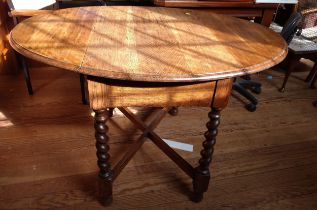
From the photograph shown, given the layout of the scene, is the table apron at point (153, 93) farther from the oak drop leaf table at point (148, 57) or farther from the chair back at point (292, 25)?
the chair back at point (292, 25)

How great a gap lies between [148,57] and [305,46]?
1.86m

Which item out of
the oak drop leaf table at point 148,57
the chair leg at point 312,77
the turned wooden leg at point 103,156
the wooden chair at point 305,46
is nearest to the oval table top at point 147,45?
the oak drop leaf table at point 148,57

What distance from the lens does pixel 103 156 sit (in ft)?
3.74

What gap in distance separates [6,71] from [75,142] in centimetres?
121

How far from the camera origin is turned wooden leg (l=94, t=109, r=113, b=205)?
3.39 ft

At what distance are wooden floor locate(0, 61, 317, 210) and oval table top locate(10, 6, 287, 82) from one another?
769mm

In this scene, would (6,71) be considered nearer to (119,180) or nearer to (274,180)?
(119,180)

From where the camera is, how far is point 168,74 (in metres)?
0.80

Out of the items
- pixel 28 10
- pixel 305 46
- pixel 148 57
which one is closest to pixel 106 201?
pixel 148 57

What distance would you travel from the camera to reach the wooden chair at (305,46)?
219 cm

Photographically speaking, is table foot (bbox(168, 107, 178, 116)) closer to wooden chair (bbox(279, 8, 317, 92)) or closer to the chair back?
the chair back

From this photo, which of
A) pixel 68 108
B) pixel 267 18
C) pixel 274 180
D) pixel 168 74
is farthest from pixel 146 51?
pixel 267 18

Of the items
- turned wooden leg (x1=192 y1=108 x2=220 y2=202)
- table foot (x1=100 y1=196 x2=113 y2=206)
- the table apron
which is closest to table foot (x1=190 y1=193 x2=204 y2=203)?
turned wooden leg (x1=192 y1=108 x2=220 y2=202)

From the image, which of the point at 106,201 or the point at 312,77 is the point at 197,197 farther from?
the point at 312,77
